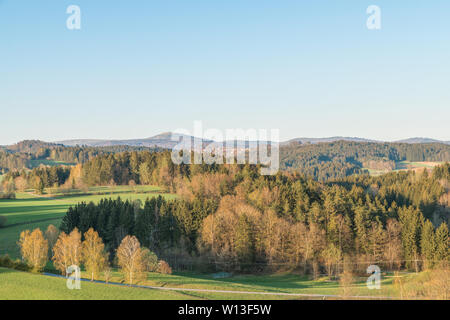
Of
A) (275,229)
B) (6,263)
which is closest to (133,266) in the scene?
(6,263)

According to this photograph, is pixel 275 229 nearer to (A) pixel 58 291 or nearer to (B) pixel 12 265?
(B) pixel 12 265

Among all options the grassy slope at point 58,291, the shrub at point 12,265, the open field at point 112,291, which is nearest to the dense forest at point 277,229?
the open field at point 112,291

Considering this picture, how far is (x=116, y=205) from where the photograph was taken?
73312 mm

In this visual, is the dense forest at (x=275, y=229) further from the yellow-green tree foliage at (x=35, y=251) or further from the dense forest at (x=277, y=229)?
the yellow-green tree foliage at (x=35, y=251)

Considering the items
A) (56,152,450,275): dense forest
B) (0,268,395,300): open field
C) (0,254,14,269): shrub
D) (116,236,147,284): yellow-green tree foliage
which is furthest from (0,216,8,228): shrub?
(116,236,147,284): yellow-green tree foliage

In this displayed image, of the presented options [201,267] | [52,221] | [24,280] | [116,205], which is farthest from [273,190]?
[24,280]

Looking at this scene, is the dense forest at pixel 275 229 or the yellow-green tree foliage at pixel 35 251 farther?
the dense forest at pixel 275 229

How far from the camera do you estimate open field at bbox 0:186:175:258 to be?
6638 cm

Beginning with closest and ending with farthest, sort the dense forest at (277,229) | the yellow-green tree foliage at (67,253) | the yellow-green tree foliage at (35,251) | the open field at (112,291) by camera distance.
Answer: the open field at (112,291)
the yellow-green tree foliage at (35,251)
the yellow-green tree foliage at (67,253)
the dense forest at (277,229)

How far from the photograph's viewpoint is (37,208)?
284 ft

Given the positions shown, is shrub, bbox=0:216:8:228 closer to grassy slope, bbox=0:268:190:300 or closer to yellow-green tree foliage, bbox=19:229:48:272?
yellow-green tree foliage, bbox=19:229:48:272

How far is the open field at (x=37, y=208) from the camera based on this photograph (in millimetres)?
66375
